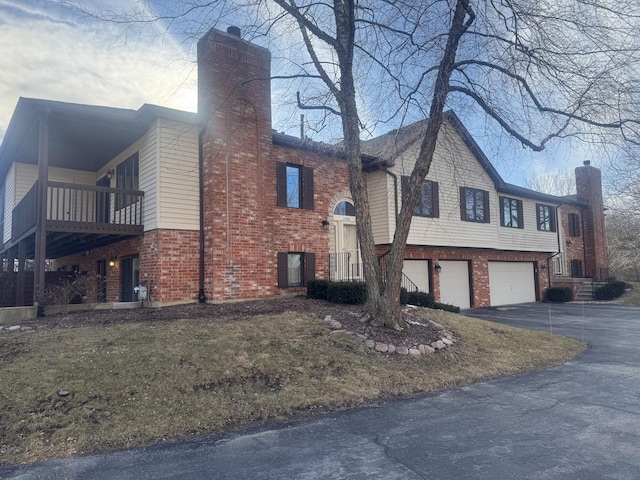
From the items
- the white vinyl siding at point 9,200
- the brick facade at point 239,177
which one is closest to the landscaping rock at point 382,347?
the brick facade at point 239,177

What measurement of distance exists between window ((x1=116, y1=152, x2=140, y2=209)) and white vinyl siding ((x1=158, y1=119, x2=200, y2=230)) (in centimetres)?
146

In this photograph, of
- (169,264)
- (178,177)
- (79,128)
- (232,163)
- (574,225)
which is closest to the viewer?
(169,264)

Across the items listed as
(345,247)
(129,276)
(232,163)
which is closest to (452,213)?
(345,247)

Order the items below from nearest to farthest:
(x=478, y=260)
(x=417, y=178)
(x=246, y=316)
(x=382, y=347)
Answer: (x=382, y=347)
(x=417, y=178)
(x=246, y=316)
(x=478, y=260)

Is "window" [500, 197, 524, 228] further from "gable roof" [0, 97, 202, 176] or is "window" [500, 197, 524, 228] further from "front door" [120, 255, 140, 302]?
"front door" [120, 255, 140, 302]

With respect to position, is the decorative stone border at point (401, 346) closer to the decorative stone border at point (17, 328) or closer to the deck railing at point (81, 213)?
the decorative stone border at point (17, 328)

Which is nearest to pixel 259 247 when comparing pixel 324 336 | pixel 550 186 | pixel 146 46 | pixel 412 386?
pixel 324 336

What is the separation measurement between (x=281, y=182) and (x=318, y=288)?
11.5ft

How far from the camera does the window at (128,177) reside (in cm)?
1247

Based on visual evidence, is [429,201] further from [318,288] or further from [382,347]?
[382,347]

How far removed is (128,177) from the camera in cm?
1325

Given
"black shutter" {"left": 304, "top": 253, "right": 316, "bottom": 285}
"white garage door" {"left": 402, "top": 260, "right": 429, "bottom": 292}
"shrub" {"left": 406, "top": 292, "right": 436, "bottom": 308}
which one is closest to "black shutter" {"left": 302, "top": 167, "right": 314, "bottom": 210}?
"black shutter" {"left": 304, "top": 253, "right": 316, "bottom": 285}

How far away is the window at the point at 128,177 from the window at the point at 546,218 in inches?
750

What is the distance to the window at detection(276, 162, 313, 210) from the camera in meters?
13.2
